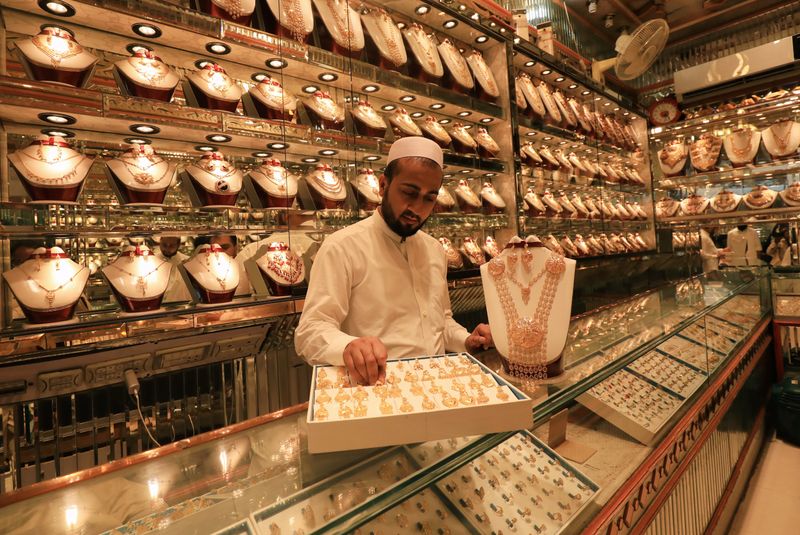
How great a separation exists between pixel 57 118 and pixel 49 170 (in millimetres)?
257

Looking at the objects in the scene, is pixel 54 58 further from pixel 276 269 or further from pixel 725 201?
pixel 725 201

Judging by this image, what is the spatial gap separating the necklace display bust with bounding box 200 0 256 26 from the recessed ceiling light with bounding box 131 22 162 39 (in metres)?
0.23

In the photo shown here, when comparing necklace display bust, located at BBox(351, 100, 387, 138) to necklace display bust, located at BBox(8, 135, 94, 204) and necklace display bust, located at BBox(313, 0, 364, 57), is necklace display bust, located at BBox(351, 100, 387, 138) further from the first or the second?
necklace display bust, located at BBox(8, 135, 94, 204)

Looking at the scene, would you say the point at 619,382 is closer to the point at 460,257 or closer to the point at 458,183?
the point at 460,257

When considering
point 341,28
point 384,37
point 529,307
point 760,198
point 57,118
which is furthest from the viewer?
point 760,198

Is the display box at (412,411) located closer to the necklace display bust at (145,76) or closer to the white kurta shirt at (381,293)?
the white kurta shirt at (381,293)

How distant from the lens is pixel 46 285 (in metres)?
1.43

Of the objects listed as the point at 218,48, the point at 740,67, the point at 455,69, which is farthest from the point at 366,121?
the point at 740,67

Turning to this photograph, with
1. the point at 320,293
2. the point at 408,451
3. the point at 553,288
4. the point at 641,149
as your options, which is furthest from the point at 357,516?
the point at 641,149

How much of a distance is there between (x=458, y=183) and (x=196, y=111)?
1863mm

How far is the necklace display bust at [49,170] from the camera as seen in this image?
1446mm

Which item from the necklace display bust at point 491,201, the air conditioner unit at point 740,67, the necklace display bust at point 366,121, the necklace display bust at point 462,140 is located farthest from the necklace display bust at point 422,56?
the air conditioner unit at point 740,67

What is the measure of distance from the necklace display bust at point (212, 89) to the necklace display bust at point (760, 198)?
5622 mm

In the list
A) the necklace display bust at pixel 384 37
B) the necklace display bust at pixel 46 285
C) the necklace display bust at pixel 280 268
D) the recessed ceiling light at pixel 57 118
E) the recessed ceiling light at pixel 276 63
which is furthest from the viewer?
the necklace display bust at pixel 384 37
